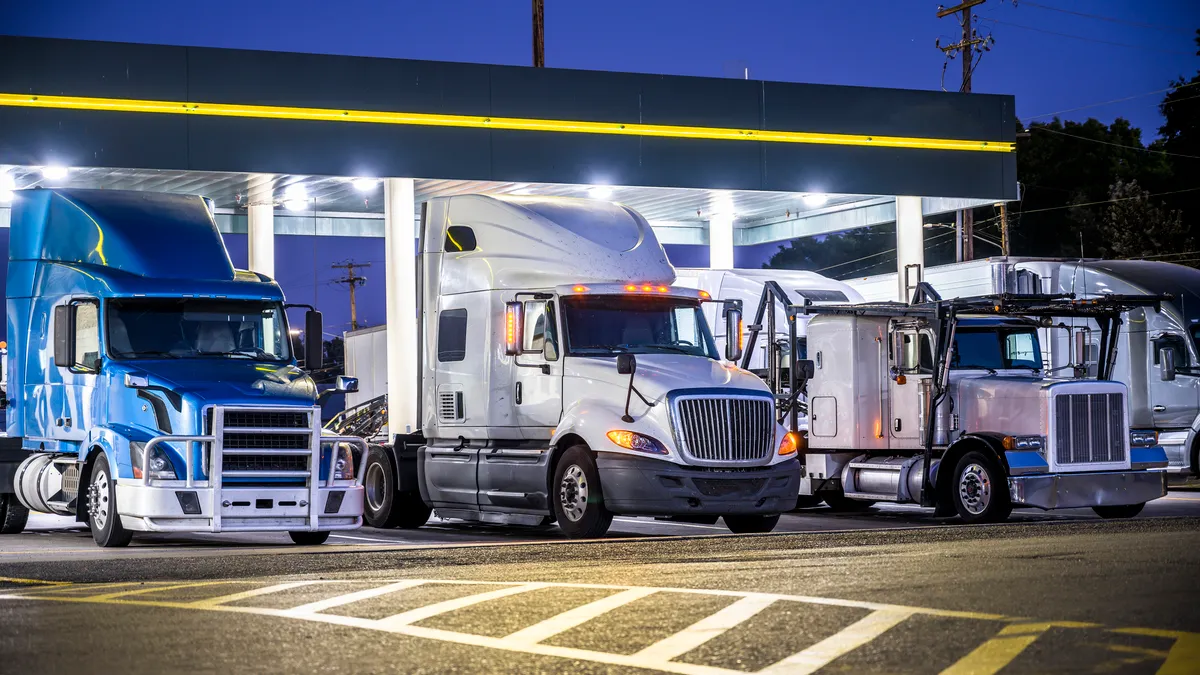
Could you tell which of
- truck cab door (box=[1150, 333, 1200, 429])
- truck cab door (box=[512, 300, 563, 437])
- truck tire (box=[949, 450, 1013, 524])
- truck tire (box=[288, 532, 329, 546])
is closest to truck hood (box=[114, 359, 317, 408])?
truck tire (box=[288, 532, 329, 546])

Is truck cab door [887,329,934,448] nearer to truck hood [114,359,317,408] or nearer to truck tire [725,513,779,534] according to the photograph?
truck tire [725,513,779,534]

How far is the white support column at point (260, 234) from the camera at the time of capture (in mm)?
29875

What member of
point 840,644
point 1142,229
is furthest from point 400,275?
point 1142,229

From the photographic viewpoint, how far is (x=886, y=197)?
107 ft

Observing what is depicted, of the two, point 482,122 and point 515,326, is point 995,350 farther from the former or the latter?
point 482,122

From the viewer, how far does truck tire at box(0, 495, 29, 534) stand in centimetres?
2027

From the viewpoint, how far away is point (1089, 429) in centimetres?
1986

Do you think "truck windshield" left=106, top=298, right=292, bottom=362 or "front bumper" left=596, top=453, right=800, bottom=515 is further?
"truck windshield" left=106, top=298, right=292, bottom=362

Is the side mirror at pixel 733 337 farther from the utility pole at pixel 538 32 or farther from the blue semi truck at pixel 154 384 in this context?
the utility pole at pixel 538 32

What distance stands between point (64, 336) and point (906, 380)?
33.6 ft

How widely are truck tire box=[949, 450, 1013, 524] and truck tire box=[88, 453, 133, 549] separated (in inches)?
370

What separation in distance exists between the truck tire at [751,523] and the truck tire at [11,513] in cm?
842

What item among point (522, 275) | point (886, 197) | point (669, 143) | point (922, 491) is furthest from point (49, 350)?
point (886, 197)

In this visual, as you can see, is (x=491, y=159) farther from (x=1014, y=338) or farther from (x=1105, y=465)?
(x=1105, y=465)
